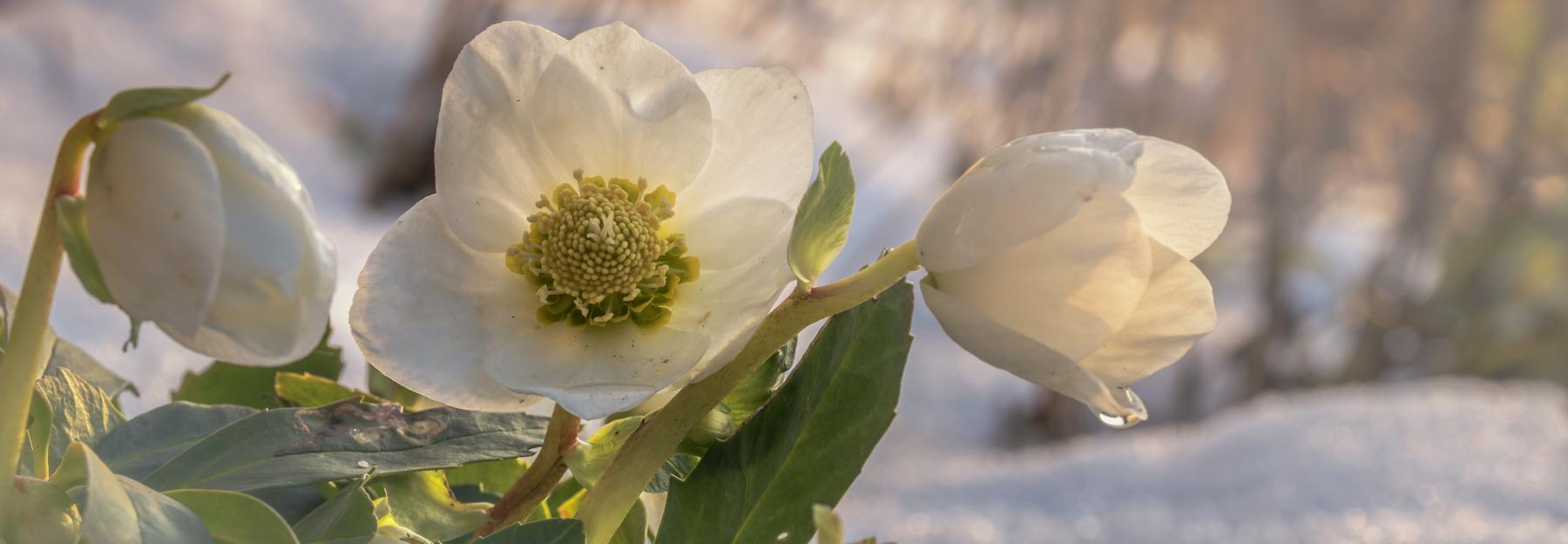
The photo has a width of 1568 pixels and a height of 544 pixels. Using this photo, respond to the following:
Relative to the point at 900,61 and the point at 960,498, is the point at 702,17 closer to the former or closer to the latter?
the point at 900,61

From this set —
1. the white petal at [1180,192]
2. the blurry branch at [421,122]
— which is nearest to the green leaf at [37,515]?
the white petal at [1180,192]

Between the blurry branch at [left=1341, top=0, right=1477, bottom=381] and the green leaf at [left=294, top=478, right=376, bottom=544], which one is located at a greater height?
the green leaf at [left=294, top=478, right=376, bottom=544]

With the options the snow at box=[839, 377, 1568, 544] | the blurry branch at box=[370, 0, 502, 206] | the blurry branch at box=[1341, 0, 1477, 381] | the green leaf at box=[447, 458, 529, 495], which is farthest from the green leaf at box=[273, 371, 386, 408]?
the blurry branch at box=[1341, 0, 1477, 381]

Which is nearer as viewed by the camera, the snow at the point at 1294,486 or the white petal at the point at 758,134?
the white petal at the point at 758,134

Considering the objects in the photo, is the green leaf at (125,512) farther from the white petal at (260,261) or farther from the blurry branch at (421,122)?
the blurry branch at (421,122)

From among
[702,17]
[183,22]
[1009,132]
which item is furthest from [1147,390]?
[183,22]

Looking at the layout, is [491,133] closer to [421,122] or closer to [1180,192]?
[1180,192]

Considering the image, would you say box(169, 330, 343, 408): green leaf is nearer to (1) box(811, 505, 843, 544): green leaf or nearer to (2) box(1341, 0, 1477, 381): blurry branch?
(1) box(811, 505, 843, 544): green leaf
